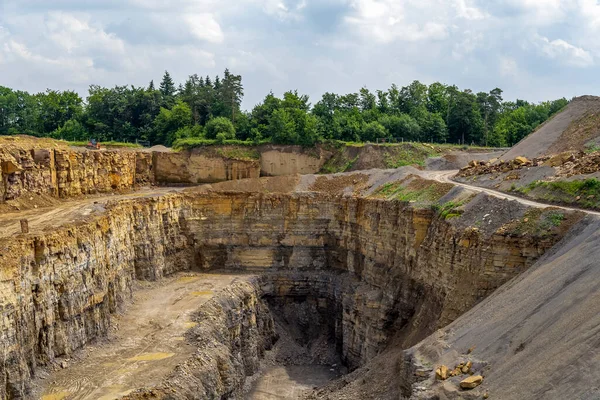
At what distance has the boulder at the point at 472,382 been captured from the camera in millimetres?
22391

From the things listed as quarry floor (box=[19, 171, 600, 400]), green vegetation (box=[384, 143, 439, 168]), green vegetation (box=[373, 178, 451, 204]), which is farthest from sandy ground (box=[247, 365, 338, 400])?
green vegetation (box=[384, 143, 439, 168])

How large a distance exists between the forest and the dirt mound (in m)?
23.7

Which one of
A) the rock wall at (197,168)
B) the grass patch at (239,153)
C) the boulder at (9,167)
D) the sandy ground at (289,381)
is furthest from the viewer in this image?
the grass patch at (239,153)

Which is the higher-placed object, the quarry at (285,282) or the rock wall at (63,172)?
the rock wall at (63,172)

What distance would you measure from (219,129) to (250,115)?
860 centimetres

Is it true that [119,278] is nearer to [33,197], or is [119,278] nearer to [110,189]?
[33,197]

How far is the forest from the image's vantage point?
75.2 m

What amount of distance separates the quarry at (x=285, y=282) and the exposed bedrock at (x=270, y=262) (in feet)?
0.44

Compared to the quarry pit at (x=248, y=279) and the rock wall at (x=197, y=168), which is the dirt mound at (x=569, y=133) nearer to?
the quarry pit at (x=248, y=279)

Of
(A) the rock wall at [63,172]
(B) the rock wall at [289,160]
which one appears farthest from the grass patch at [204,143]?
(A) the rock wall at [63,172]

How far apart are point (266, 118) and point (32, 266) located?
47.5 metres

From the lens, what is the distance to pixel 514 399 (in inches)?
788

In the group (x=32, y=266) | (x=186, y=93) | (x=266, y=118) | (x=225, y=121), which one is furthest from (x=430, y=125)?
(x=32, y=266)

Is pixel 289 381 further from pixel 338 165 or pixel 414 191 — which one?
pixel 338 165
